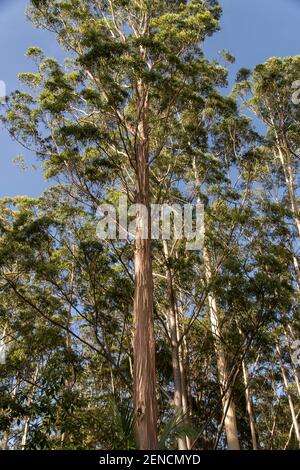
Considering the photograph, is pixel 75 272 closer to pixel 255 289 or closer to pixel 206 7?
pixel 255 289

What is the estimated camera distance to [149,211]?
7.14m

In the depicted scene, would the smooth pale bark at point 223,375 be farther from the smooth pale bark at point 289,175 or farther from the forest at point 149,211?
the smooth pale bark at point 289,175

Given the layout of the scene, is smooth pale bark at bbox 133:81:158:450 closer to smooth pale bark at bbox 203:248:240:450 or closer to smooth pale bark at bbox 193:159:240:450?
smooth pale bark at bbox 193:159:240:450

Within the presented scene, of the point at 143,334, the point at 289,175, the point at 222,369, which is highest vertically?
the point at 289,175

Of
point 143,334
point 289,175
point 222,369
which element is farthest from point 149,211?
point 289,175

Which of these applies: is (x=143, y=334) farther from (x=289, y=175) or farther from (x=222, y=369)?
(x=289, y=175)

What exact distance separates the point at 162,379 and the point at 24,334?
141 inches

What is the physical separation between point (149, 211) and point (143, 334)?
2.05 meters

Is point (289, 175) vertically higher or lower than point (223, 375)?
higher

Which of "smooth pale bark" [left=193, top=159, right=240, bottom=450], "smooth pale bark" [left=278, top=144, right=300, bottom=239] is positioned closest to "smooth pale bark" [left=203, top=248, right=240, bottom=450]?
"smooth pale bark" [left=193, top=159, right=240, bottom=450]

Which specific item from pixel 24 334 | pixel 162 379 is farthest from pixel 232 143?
pixel 24 334

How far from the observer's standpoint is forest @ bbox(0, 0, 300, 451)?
846 cm

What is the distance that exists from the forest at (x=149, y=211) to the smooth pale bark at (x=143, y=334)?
0.13 ft

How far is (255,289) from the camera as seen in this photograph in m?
9.41
